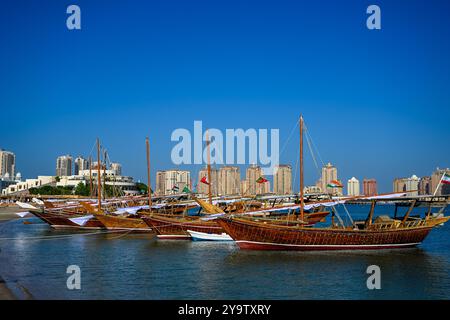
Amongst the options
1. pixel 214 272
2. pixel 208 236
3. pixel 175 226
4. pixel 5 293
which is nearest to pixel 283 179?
pixel 175 226

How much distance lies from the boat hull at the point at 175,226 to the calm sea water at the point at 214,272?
267 centimetres

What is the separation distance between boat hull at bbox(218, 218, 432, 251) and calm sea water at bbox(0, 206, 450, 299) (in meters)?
0.95

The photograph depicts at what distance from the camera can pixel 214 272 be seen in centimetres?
2970

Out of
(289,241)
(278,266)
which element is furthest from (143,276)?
(289,241)

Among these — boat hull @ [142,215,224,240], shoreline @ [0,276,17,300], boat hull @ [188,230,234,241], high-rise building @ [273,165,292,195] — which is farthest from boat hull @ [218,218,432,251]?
high-rise building @ [273,165,292,195]

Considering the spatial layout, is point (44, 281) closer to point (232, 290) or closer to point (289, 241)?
point (232, 290)

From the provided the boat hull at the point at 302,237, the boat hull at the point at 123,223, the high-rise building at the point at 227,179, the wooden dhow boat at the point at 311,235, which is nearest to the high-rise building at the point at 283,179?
the high-rise building at the point at 227,179

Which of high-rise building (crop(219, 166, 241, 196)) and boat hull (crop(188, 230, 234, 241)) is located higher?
boat hull (crop(188, 230, 234, 241))

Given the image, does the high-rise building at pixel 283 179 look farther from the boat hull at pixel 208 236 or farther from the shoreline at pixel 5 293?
the shoreline at pixel 5 293

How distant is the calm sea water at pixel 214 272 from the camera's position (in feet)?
79.3

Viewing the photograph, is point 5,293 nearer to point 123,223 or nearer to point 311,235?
point 311,235

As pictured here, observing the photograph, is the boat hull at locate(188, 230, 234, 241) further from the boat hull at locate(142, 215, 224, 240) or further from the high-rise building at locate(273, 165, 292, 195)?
the high-rise building at locate(273, 165, 292, 195)

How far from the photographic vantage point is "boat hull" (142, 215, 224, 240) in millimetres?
46031
